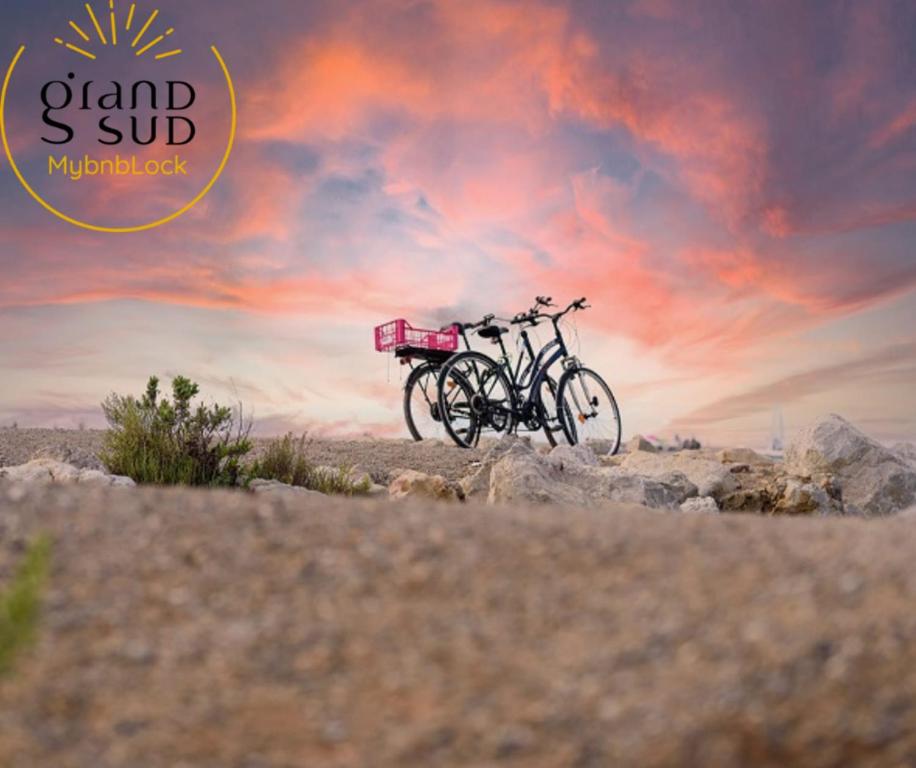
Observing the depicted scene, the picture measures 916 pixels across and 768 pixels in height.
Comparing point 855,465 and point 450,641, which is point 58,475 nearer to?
point 450,641

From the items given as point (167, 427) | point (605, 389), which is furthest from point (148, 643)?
point (605, 389)

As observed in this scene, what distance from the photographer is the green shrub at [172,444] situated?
7250 mm

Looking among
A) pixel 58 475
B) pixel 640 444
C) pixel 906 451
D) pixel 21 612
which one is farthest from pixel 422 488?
pixel 640 444

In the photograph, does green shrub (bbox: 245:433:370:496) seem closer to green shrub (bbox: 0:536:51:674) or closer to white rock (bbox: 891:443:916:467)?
green shrub (bbox: 0:536:51:674)

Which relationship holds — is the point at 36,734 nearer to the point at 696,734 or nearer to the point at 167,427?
the point at 696,734

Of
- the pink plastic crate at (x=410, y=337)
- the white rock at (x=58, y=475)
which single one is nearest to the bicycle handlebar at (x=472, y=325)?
the pink plastic crate at (x=410, y=337)

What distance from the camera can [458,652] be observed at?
1.86m

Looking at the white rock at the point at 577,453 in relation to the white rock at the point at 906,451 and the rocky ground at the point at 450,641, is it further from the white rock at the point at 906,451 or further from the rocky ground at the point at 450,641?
the rocky ground at the point at 450,641

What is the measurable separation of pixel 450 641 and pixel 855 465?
26.9 ft

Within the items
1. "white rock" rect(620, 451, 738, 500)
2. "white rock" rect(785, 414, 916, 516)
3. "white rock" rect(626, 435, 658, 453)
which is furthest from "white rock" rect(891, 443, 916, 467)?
"white rock" rect(626, 435, 658, 453)

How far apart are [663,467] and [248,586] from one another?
7472 mm

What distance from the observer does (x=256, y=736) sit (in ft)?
5.66

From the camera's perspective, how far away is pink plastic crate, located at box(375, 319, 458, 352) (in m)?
10.7

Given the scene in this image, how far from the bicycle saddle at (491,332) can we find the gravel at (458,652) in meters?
8.39
